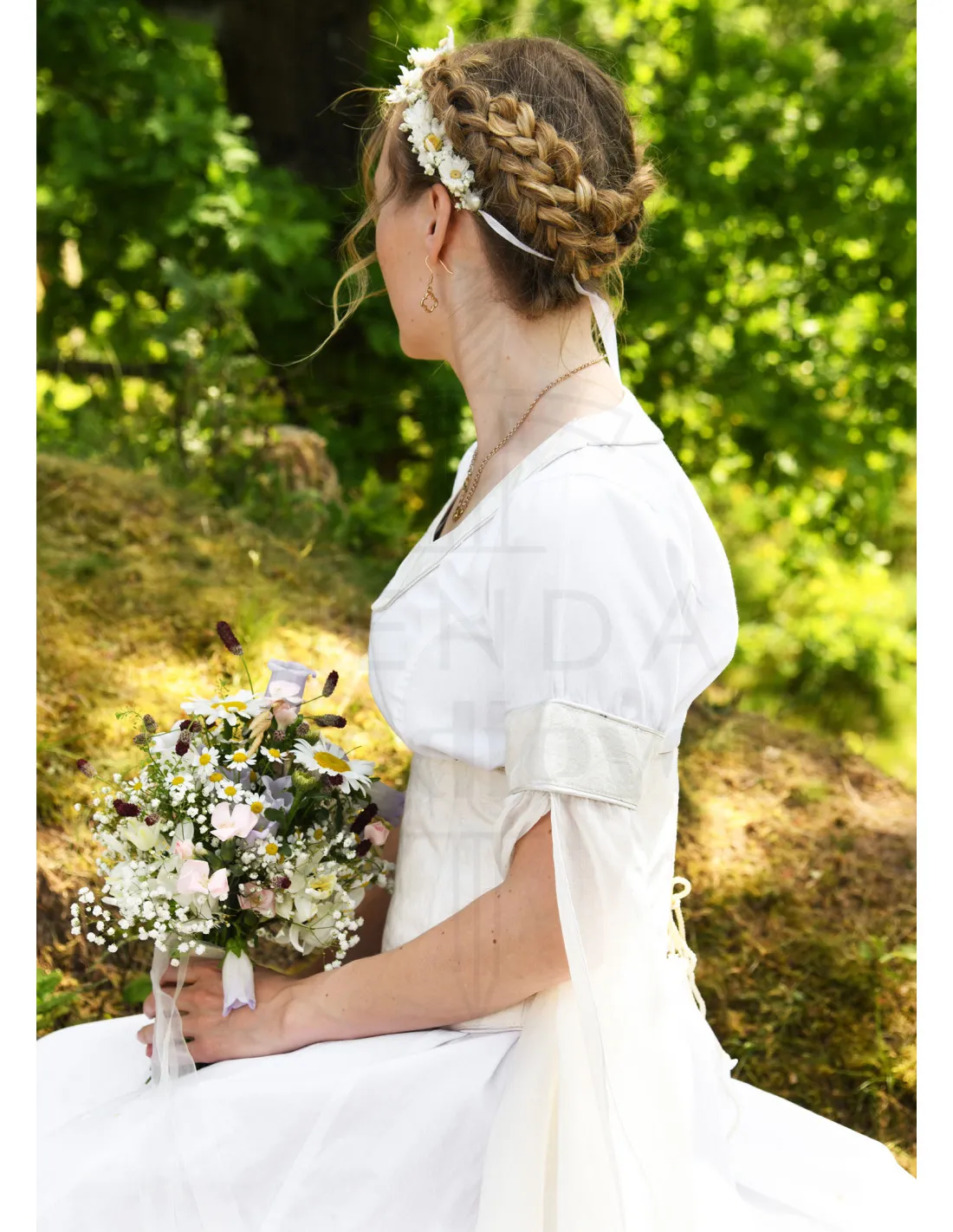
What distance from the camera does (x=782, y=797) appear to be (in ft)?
11.1

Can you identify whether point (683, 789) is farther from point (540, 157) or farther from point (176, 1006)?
point (540, 157)

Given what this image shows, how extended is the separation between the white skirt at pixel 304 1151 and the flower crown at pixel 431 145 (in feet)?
3.68

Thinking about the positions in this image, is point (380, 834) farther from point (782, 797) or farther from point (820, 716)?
point (820, 716)

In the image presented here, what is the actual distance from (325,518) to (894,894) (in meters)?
2.29

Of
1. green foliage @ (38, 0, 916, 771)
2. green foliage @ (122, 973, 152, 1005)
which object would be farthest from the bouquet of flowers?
green foliage @ (38, 0, 916, 771)

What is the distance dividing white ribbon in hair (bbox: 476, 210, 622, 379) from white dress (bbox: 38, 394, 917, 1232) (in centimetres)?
12

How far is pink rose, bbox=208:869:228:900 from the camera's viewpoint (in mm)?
1430

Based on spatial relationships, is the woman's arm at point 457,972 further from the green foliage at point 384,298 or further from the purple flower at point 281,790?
the green foliage at point 384,298

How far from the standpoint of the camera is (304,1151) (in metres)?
1.42

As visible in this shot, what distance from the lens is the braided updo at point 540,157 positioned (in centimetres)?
149

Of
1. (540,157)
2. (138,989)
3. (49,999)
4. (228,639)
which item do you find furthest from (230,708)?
(138,989)

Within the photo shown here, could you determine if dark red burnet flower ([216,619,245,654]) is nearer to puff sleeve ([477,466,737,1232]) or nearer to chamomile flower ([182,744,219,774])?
chamomile flower ([182,744,219,774])

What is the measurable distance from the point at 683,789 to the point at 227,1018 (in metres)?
1.93

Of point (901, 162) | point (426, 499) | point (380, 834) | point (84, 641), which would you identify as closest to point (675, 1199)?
point (380, 834)
